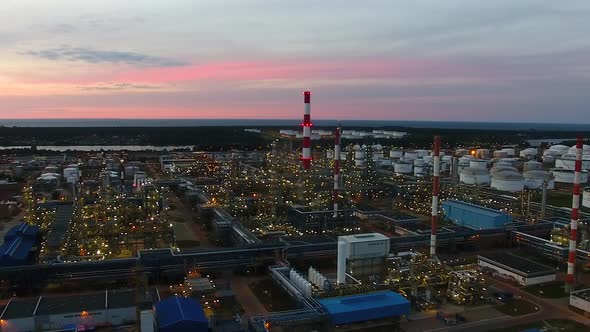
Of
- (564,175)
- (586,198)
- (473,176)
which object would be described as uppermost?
(473,176)

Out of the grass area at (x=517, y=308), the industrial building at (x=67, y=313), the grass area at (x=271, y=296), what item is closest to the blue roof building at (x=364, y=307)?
the grass area at (x=271, y=296)

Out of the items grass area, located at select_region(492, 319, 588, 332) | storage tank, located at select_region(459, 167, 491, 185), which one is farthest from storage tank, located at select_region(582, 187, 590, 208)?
grass area, located at select_region(492, 319, 588, 332)

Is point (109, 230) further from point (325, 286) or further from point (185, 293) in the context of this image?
point (325, 286)

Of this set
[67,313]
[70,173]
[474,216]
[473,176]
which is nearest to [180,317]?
[67,313]

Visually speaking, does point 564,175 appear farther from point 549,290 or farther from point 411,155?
point 549,290

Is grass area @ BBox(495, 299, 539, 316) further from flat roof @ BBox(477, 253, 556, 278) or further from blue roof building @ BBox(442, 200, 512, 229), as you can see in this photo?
blue roof building @ BBox(442, 200, 512, 229)

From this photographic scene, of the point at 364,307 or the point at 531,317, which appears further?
the point at 531,317

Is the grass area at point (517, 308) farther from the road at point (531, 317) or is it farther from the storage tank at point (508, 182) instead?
the storage tank at point (508, 182)
